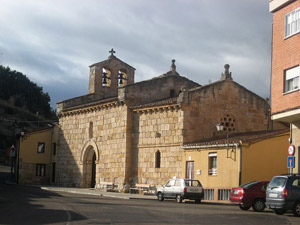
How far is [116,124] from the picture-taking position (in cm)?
3812

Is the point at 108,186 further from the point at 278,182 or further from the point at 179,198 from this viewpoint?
the point at 278,182

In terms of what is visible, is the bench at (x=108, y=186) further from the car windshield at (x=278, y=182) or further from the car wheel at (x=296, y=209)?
the car wheel at (x=296, y=209)

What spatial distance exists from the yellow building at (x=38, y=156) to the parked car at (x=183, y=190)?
21.5 metres

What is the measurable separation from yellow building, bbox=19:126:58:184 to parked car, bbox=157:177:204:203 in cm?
2154

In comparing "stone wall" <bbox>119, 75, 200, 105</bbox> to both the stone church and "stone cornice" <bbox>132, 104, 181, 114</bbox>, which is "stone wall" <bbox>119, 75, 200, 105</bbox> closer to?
the stone church

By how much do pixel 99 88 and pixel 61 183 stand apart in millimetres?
9197

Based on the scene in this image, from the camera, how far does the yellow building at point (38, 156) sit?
46.6 meters

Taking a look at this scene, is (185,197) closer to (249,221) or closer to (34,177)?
(249,221)

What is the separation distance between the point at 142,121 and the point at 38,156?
1534cm

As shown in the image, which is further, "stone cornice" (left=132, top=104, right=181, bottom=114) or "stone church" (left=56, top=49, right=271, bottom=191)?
"stone church" (left=56, top=49, right=271, bottom=191)

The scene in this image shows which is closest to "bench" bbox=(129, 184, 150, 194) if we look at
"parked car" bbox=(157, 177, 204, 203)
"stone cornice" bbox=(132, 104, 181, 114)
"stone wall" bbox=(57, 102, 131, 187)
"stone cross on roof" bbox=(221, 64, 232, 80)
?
"stone wall" bbox=(57, 102, 131, 187)

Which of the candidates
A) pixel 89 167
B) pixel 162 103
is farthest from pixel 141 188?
pixel 89 167

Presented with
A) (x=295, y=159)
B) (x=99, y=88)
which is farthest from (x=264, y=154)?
(x=99, y=88)

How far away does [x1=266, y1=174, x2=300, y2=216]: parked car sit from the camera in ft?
59.0
